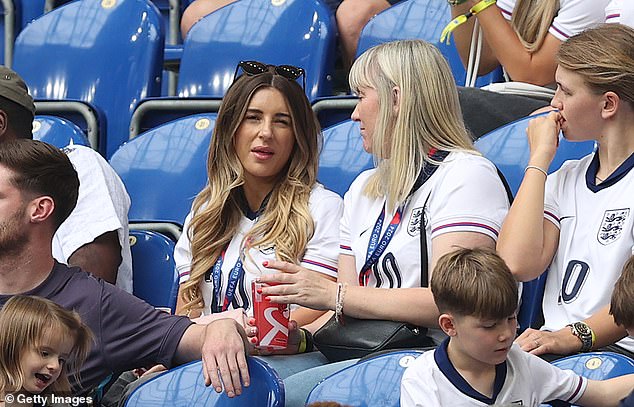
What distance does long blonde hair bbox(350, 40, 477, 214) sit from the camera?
3051 millimetres

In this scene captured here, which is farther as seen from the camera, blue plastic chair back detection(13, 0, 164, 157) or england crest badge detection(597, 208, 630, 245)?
blue plastic chair back detection(13, 0, 164, 157)

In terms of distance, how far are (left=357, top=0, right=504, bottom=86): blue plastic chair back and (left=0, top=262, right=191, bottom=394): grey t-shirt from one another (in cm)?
181

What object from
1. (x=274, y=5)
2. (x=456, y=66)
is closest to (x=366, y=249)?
(x=456, y=66)

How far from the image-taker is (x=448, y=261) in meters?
2.38

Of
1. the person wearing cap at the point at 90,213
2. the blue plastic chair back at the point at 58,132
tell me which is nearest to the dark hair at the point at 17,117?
the person wearing cap at the point at 90,213

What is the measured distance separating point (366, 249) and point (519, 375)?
80 cm

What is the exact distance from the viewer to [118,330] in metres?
2.72

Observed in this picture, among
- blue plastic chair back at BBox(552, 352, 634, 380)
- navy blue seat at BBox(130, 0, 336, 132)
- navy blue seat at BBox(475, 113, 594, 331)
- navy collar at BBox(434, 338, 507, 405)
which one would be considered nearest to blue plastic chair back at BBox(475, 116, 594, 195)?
navy blue seat at BBox(475, 113, 594, 331)

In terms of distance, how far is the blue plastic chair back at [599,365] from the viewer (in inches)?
93.9

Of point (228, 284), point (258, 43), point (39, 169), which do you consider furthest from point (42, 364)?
point (258, 43)

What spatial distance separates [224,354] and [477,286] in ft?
1.77

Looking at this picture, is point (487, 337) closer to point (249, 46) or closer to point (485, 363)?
point (485, 363)

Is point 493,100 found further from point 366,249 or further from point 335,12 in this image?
point 335,12

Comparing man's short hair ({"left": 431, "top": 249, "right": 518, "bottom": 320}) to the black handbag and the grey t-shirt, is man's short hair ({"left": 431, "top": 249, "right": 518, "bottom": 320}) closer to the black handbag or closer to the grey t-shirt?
the black handbag
